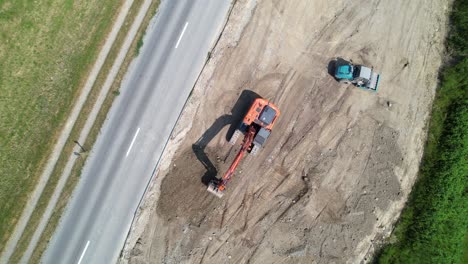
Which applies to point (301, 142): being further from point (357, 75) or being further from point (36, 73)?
point (36, 73)

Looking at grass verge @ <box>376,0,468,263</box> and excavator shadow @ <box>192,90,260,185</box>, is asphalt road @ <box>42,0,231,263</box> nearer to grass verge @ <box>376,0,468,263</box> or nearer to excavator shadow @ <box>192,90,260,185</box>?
excavator shadow @ <box>192,90,260,185</box>

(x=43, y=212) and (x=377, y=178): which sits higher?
(x=377, y=178)

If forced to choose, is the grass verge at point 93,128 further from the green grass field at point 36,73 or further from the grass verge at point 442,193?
the grass verge at point 442,193

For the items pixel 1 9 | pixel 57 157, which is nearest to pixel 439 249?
pixel 57 157

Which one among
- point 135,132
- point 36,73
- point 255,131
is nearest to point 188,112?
point 135,132

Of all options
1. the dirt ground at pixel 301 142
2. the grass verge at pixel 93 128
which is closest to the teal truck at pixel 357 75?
the dirt ground at pixel 301 142

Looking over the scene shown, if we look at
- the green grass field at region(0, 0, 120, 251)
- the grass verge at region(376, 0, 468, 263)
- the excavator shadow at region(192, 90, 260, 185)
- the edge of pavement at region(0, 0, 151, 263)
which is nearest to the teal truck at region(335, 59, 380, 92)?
the grass verge at region(376, 0, 468, 263)

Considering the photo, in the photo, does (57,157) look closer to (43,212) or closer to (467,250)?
(43,212)
